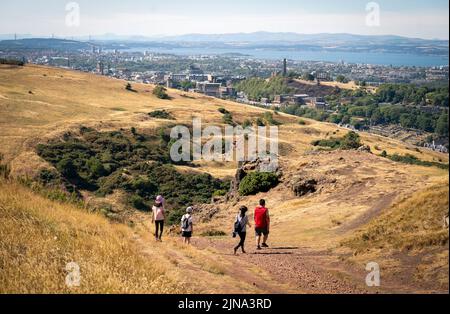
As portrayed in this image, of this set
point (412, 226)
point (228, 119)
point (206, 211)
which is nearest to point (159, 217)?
point (412, 226)

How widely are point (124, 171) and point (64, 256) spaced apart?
41.6 meters

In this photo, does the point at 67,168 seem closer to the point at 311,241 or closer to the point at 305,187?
the point at 305,187

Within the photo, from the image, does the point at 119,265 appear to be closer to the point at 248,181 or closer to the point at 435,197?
the point at 435,197

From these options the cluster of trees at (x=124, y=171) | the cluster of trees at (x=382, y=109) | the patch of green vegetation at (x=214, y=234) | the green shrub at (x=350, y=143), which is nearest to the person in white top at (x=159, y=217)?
the patch of green vegetation at (x=214, y=234)

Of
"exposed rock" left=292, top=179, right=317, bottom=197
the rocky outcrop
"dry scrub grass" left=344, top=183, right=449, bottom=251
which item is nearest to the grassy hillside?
"dry scrub grass" left=344, top=183, right=449, bottom=251

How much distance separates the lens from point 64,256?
10141 mm

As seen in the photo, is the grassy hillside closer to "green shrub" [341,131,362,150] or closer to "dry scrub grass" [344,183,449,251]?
"dry scrub grass" [344,183,449,251]

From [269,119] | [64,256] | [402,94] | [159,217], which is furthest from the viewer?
[402,94]

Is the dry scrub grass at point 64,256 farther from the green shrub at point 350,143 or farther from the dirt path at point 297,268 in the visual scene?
the green shrub at point 350,143

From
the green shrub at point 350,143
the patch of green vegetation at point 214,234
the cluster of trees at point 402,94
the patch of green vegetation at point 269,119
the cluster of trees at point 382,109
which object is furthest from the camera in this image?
the cluster of trees at point 402,94

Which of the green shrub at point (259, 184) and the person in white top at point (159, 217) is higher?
the person in white top at point (159, 217)

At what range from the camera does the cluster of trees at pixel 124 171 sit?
1832 inches

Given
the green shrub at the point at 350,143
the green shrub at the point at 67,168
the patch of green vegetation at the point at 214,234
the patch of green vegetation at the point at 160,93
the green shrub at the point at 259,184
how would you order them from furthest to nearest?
the patch of green vegetation at the point at 160,93, the green shrub at the point at 350,143, the green shrub at the point at 67,168, the green shrub at the point at 259,184, the patch of green vegetation at the point at 214,234

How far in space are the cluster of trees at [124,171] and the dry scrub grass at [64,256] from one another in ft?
91.7
